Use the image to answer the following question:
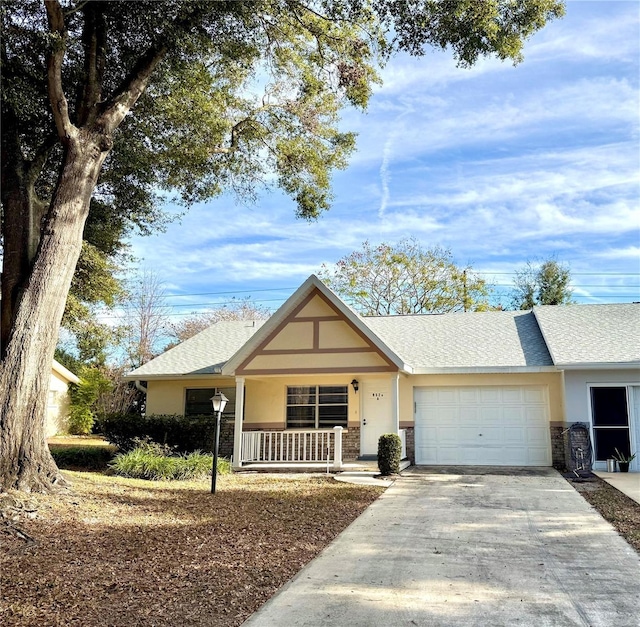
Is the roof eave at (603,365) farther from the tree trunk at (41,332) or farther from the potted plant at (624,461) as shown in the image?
the tree trunk at (41,332)

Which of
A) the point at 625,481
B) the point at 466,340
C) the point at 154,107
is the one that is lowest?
the point at 625,481

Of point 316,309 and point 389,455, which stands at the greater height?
point 316,309

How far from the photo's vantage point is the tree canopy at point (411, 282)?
29594 millimetres

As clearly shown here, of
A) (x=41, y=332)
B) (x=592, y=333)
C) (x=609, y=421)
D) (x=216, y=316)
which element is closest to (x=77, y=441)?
(x=41, y=332)

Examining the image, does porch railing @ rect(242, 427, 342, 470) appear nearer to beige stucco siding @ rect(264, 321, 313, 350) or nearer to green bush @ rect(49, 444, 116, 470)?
beige stucco siding @ rect(264, 321, 313, 350)

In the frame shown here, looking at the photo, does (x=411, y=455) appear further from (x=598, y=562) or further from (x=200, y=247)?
(x=200, y=247)

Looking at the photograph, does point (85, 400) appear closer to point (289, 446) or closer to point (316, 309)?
point (289, 446)

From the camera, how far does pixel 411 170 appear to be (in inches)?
733

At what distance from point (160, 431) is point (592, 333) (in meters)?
11.8

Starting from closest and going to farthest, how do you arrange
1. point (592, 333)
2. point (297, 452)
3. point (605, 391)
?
point (605, 391) → point (592, 333) → point (297, 452)

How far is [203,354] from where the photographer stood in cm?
1741

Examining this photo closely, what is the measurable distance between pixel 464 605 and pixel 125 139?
36.9ft

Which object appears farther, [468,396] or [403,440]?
[468,396]

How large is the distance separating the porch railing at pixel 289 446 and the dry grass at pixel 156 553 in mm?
4499
